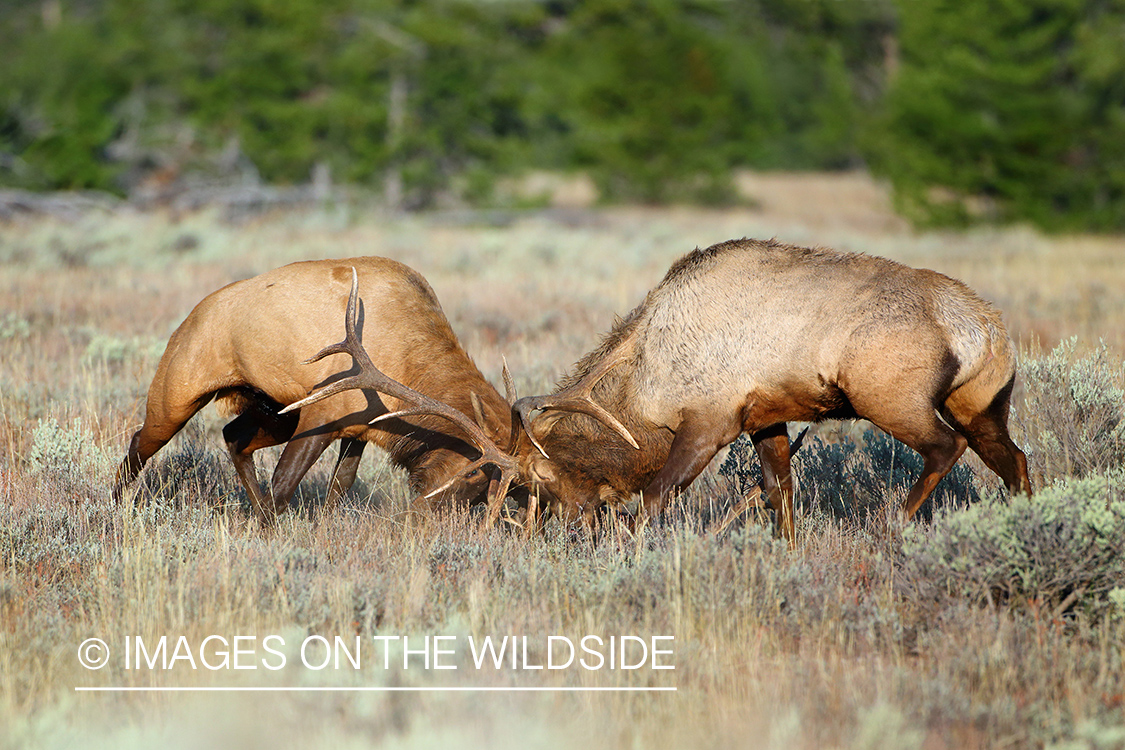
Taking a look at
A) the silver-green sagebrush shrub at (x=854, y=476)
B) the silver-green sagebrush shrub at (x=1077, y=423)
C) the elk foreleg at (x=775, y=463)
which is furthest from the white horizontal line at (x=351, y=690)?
the silver-green sagebrush shrub at (x=1077, y=423)

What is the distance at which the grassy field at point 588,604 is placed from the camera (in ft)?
11.1

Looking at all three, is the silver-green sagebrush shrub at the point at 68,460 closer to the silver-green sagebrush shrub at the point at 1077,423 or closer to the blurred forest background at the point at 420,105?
the silver-green sagebrush shrub at the point at 1077,423

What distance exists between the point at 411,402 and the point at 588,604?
5.17ft

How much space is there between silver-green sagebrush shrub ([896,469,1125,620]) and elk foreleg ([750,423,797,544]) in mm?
1471

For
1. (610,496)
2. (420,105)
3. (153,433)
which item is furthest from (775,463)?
(420,105)

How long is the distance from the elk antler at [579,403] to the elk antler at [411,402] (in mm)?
208

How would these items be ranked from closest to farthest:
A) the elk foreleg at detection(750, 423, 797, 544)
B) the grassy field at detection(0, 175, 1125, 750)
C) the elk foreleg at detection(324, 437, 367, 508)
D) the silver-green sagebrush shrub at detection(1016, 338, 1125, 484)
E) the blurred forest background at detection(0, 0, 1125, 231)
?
the grassy field at detection(0, 175, 1125, 750), the elk foreleg at detection(750, 423, 797, 544), the silver-green sagebrush shrub at detection(1016, 338, 1125, 484), the elk foreleg at detection(324, 437, 367, 508), the blurred forest background at detection(0, 0, 1125, 231)

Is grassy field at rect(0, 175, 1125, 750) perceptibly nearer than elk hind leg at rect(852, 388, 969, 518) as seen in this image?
Yes

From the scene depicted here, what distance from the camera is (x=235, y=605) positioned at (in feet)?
13.9

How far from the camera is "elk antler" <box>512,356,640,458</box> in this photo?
17.4 feet

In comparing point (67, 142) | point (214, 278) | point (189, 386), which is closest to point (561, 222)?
point (67, 142)

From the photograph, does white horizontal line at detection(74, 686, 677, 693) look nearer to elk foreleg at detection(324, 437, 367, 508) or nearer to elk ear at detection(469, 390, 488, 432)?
elk ear at detection(469, 390, 488, 432)

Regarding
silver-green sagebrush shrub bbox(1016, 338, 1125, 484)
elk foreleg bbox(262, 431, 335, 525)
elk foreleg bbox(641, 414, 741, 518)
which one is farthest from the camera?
silver-green sagebrush shrub bbox(1016, 338, 1125, 484)

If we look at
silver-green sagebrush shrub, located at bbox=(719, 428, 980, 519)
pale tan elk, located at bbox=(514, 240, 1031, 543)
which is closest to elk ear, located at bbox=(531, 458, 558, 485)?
pale tan elk, located at bbox=(514, 240, 1031, 543)
